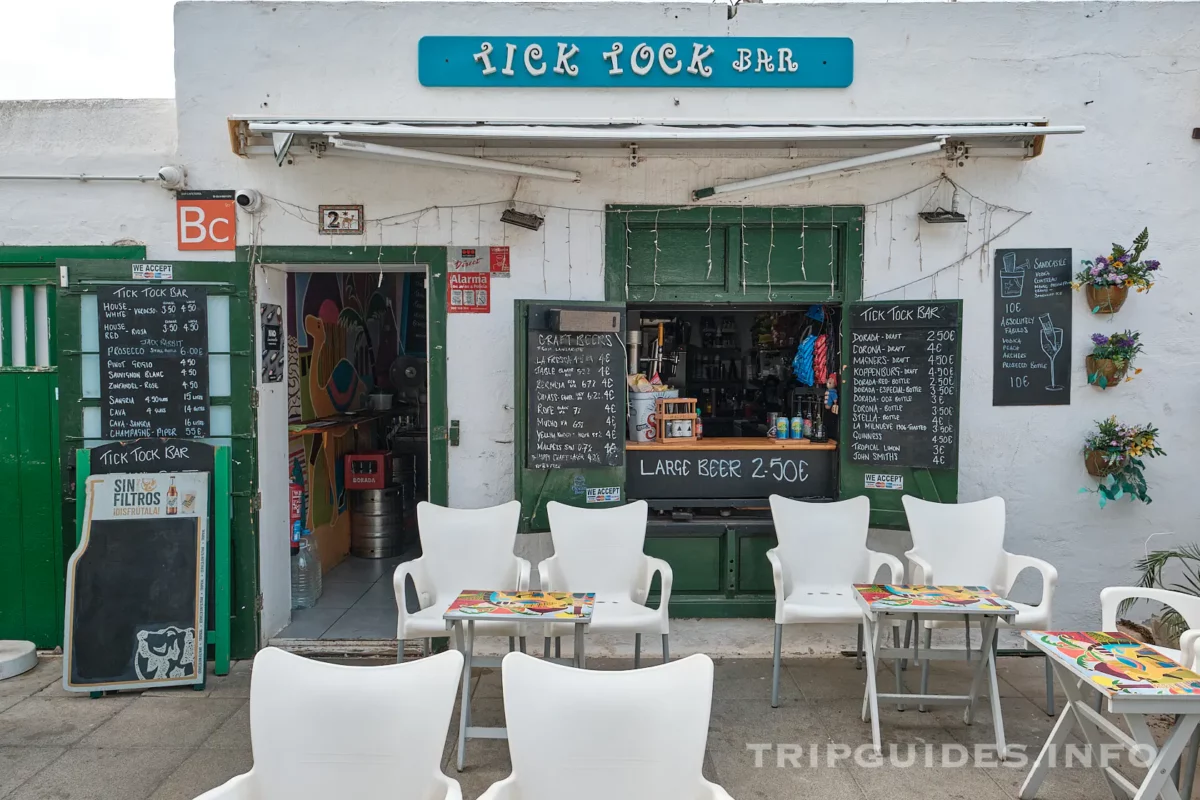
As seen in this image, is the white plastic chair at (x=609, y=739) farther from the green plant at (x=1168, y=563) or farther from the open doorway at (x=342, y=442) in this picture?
the green plant at (x=1168, y=563)

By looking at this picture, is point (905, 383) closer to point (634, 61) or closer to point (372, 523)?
point (634, 61)

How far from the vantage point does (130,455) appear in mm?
4707

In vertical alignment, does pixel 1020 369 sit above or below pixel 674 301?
below

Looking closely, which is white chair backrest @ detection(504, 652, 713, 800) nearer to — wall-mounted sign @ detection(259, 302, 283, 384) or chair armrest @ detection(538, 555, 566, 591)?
chair armrest @ detection(538, 555, 566, 591)

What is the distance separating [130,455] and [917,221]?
188 inches

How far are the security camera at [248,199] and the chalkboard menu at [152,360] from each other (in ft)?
1.78

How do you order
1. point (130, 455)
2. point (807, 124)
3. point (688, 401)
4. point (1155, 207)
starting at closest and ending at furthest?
1. point (807, 124)
2. point (130, 455)
3. point (1155, 207)
4. point (688, 401)

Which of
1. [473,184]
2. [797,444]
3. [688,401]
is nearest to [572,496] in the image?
[688,401]

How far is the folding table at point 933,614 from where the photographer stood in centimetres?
355

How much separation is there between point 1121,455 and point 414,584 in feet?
13.5

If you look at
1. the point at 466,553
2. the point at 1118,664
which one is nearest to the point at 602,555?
the point at 466,553

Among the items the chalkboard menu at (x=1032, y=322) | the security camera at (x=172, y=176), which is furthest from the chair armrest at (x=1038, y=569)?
the security camera at (x=172, y=176)

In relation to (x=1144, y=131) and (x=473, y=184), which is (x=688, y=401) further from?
(x=1144, y=131)

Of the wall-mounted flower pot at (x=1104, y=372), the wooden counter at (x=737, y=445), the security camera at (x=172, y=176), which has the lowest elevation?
the wooden counter at (x=737, y=445)
